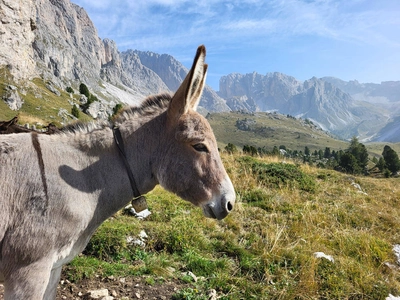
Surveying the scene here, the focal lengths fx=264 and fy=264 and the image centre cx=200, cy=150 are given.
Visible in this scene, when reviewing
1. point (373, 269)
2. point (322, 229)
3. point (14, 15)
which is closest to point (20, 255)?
point (373, 269)

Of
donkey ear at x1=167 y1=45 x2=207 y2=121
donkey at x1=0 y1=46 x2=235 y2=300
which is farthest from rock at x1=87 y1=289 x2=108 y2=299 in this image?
donkey ear at x1=167 y1=45 x2=207 y2=121

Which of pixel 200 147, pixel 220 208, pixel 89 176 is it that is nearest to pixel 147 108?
pixel 200 147

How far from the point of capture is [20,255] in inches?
89.5

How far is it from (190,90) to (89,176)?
140 cm

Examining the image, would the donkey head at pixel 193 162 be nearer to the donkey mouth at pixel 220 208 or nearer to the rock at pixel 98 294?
the donkey mouth at pixel 220 208

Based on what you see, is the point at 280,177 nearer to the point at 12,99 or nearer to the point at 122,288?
the point at 122,288

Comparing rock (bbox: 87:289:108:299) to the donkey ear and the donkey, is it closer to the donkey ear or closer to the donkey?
the donkey

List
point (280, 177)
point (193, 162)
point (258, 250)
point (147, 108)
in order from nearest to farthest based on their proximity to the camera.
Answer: point (193, 162), point (147, 108), point (258, 250), point (280, 177)

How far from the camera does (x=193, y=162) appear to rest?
2910 millimetres

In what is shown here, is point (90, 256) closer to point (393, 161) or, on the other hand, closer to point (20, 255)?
point (20, 255)

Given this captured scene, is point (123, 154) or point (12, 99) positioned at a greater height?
point (12, 99)

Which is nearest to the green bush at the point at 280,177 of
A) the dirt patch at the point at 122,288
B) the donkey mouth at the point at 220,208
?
the dirt patch at the point at 122,288

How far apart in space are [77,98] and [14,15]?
36.3 metres

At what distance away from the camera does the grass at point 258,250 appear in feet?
15.5
